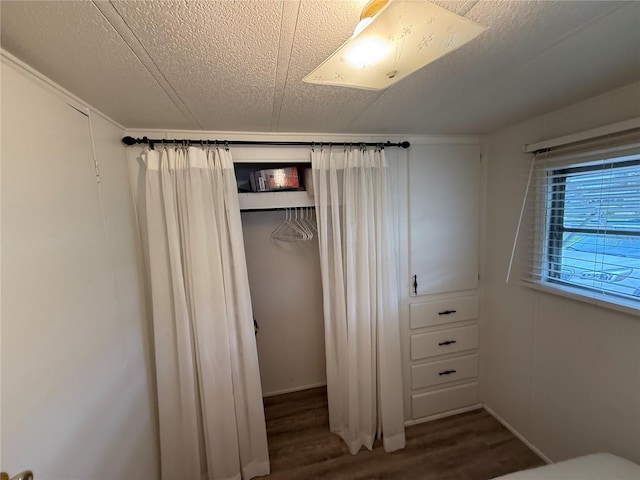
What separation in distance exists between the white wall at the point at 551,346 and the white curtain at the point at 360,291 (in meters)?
0.88

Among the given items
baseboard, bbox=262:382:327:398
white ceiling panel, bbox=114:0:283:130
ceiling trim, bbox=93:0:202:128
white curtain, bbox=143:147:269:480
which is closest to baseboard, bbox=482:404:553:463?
baseboard, bbox=262:382:327:398

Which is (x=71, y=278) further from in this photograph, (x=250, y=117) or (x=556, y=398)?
(x=556, y=398)

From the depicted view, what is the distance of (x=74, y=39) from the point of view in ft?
2.40

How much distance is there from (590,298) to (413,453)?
1558 millimetres

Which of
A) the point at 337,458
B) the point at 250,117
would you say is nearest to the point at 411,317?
the point at 337,458

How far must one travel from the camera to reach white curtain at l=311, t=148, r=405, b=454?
1.71 metres

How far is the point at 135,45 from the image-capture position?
77 cm

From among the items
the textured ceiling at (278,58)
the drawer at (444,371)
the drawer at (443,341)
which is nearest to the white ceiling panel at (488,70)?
the textured ceiling at (278,58)

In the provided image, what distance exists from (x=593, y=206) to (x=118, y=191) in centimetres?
266

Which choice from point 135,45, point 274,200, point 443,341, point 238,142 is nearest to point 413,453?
point 443,341

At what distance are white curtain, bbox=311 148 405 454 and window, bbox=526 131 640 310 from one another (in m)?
0.99

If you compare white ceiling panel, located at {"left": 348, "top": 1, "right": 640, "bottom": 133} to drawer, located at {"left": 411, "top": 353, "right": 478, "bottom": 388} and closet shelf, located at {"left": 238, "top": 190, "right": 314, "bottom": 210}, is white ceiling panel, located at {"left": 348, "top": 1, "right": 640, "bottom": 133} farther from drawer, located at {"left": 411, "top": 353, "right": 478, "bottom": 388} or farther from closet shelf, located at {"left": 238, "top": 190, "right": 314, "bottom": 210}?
drawer, located at {"left": 411, "top": 353, "right": 478, "bottom": 388}

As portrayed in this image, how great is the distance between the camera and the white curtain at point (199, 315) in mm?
1456

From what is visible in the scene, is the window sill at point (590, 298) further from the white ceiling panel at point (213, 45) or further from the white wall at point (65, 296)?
the white wall at point (65, 296)
